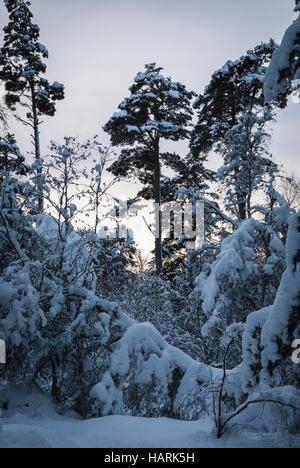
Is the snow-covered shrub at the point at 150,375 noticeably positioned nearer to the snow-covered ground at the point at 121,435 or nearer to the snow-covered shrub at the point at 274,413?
the snow-covered ground at the point at 121,435

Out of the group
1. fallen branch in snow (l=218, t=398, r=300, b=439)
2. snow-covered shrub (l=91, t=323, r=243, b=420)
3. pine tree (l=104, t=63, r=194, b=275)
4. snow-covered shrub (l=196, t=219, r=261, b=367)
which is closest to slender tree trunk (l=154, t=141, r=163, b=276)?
pine tree (l=104, t=63, r=194, b=275)

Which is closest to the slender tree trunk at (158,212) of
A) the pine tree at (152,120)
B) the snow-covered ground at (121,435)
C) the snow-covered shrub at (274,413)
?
the pine tree at (152,120)

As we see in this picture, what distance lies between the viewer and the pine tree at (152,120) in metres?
15.5

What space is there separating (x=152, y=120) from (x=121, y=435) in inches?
576

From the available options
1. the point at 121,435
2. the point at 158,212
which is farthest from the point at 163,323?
the point at 121,435

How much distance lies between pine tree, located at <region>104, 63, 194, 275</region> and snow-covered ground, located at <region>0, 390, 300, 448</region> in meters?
11.6

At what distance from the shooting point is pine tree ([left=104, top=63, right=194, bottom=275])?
15461mm

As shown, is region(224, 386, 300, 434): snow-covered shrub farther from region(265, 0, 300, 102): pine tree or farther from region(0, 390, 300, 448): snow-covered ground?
region(265, 0, 300, 102): pine tree

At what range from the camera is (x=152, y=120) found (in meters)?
15.9

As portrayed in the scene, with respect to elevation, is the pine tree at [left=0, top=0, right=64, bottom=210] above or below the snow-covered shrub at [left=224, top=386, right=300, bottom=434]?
above

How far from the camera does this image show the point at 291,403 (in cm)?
308

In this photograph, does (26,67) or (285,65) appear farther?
(26,67)

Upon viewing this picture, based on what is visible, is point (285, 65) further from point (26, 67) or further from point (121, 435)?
point (26, 67)

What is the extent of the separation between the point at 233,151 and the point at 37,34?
11601mm
